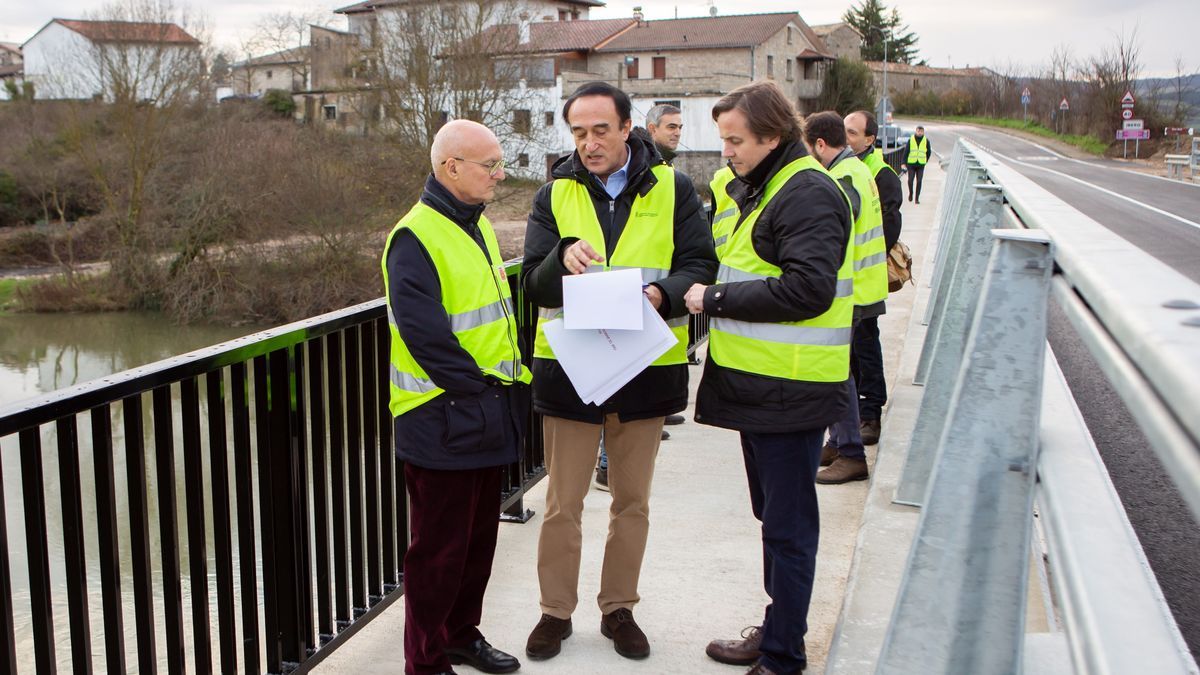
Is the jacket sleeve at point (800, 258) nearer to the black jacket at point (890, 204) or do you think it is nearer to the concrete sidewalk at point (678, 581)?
the concrete sidewalk at point (678, 581)

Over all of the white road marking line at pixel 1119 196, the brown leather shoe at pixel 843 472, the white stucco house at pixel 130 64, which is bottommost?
the brown leather shoe at pixel 843 472

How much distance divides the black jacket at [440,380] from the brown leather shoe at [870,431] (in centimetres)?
335

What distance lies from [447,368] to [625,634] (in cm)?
116

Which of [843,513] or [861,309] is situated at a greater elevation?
[861,309]

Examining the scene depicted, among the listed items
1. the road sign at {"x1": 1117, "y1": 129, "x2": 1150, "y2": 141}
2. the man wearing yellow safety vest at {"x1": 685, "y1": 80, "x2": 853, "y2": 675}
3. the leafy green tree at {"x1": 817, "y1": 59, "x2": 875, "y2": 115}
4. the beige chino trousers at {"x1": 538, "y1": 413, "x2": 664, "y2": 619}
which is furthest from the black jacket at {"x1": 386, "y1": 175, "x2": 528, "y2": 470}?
the leafy green tree at {"x1": 817, "y1": 59, "x2": 875, "y2": 115}

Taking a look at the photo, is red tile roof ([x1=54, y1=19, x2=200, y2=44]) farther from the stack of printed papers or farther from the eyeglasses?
the stack of printed papers

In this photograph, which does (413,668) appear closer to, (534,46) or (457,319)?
(457,319)

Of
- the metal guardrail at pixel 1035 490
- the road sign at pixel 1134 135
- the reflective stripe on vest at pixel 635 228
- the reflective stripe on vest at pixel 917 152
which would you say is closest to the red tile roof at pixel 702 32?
the road sign at pixel 1134 135

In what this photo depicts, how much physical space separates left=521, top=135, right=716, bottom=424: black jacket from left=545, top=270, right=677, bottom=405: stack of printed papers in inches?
3.5

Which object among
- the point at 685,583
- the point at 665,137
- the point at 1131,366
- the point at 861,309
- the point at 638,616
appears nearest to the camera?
the point at 1131,366

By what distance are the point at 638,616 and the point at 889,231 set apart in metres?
3.76

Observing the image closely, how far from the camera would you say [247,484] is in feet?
10.4

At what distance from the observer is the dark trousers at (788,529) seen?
10.9 feet

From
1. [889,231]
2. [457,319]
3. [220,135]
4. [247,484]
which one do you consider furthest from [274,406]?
[220,135]
